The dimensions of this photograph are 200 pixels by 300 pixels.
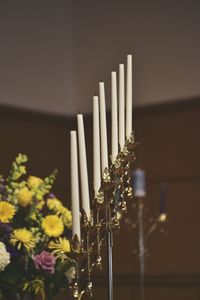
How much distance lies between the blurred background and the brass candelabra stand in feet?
11.0

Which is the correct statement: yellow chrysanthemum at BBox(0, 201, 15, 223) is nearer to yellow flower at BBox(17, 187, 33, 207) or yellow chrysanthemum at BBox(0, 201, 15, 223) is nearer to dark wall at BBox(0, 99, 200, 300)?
yellow flower at BBox(17, 187, 33, 207)

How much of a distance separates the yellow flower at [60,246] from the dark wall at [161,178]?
2.90m

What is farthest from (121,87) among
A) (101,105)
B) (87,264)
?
(87,264)

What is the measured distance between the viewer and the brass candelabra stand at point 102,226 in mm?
1562

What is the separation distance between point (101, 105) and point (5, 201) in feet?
2.08

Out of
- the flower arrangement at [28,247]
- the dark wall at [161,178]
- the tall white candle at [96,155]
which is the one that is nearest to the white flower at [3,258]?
the flower arrangement at [28,247]

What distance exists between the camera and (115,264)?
520 cm

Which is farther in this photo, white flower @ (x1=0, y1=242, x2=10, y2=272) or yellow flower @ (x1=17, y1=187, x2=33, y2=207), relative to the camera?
yellow flower @ (x1=17, y1=187, x2=33, y2=207)

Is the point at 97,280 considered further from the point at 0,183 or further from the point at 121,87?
the point at 121,87

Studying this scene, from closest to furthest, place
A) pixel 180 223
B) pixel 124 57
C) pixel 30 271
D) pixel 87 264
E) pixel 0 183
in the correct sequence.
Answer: pixel 87 264, pixel 30 271, pixel 0 183, pixel 180 223, pixel 124 57

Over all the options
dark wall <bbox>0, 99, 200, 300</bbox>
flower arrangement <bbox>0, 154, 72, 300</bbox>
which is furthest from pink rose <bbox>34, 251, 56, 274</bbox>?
dark wall <bbox>0, 99, 200, 300</bbox>

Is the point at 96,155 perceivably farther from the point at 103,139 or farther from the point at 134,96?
the point at 134,96

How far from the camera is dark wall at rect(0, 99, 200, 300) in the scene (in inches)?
194

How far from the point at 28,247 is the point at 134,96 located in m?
3.29
